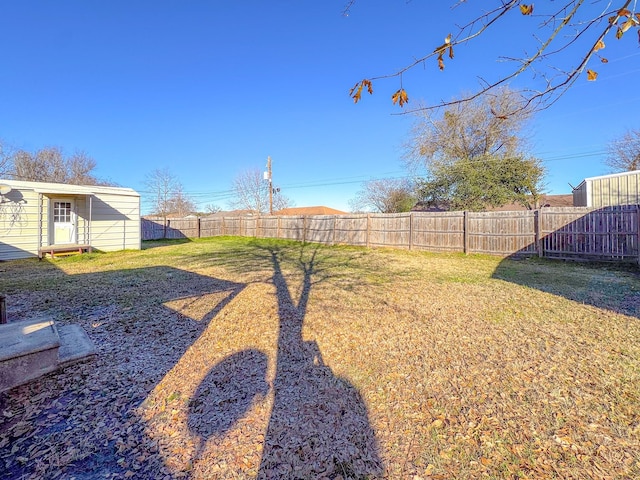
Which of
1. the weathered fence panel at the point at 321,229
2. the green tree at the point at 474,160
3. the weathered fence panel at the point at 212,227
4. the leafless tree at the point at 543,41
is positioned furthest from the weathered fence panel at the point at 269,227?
the leafless tree at the point at 543,41

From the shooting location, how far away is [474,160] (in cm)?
1670

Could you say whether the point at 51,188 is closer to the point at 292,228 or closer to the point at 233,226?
the point at 292,228

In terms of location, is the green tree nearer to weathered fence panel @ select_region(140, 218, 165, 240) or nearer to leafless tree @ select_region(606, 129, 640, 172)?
leafless tree @ select_region(606, 129, 640, 172)

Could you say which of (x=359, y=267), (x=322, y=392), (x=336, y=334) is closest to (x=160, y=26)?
(x=359, y=267)

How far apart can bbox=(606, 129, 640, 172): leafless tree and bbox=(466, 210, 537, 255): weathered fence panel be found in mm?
19141

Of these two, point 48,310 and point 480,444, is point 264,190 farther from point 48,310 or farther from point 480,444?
point 480,444

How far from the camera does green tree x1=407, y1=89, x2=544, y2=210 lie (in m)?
14.9

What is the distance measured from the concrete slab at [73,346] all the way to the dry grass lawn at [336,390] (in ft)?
0.42

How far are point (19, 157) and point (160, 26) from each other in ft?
72.3

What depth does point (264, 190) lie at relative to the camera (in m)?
27.7

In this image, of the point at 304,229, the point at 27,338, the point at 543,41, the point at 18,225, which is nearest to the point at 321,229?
the point at 304,229

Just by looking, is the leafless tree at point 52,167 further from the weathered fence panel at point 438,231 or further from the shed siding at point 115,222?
the weathered fence panel at point 438,231

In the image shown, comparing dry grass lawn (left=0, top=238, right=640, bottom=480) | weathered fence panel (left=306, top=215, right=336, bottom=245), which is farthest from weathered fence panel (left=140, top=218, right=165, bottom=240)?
dry grass lawn (left=0, top=238, right=640, bottom=480)

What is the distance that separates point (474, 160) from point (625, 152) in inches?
571
